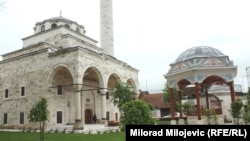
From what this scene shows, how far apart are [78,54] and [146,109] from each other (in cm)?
1083

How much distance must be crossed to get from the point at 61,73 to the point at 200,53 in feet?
36.3

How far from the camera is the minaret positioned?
2520cm

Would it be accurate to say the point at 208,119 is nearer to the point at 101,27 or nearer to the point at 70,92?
the point at 70,92

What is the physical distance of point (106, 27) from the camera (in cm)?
2519

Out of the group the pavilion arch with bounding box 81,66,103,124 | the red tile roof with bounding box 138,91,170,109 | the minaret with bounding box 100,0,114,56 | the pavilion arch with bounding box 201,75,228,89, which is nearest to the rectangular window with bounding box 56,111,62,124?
the pavilion arch with bounding box 81,66,103,124

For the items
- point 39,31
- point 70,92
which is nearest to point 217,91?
point 70,92

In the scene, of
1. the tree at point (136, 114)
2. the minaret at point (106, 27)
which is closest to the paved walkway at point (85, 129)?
the minaret at point (106, 27)

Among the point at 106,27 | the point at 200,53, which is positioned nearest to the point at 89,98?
the point at 106,27

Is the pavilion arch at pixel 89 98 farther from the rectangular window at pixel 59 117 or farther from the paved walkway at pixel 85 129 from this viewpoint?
the paved walkway at pixel 85 129

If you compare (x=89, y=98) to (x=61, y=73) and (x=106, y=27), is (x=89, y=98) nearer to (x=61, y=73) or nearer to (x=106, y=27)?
(x=61, y=73)

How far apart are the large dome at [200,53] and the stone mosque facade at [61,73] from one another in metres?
7.08

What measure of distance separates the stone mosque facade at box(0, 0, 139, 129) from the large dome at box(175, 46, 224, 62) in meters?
7.08

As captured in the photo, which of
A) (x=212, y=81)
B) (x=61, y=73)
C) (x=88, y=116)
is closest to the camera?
(x=212, y=81)

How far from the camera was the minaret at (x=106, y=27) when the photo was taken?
25203 mm
